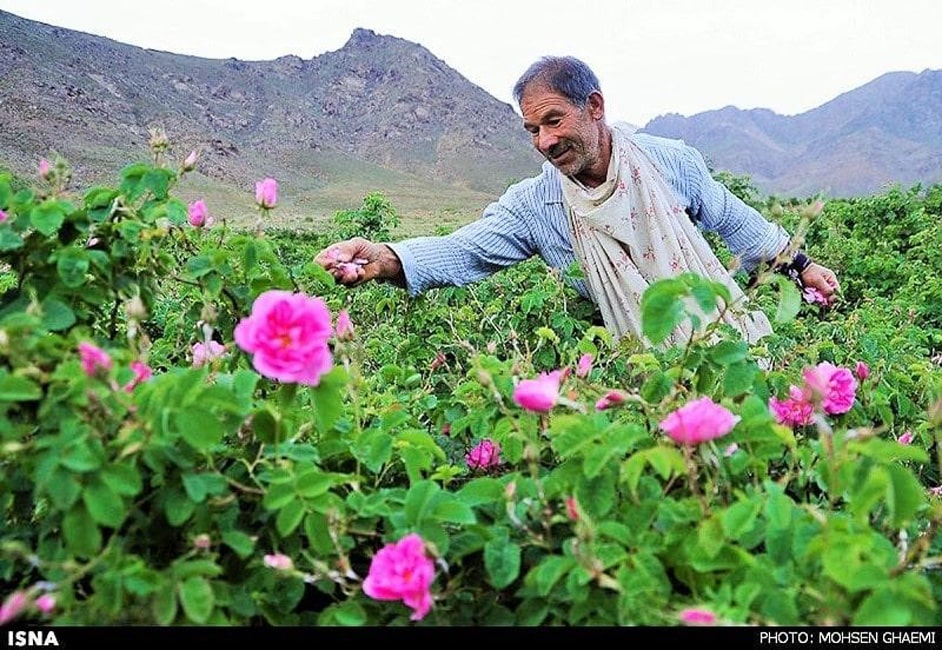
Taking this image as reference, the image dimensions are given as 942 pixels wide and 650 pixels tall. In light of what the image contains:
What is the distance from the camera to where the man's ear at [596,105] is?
8.57ft

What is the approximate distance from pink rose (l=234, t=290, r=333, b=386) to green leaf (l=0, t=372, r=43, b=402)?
0.64 feet

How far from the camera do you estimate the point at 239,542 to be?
34.4 inches

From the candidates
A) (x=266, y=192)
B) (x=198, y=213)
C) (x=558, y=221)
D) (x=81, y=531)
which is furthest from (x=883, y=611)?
(x=558, y=221)

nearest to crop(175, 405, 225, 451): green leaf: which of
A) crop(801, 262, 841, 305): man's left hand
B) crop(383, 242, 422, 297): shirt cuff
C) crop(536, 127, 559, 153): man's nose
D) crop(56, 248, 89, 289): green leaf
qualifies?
crop(56, 248, 89, 289): green leaf

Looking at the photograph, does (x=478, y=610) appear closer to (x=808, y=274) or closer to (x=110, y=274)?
(x=110, y=274)

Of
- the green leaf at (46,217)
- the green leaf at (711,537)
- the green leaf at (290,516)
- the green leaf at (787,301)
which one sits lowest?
the green leaf at (711,537)

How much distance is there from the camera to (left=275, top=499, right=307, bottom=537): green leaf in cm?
86

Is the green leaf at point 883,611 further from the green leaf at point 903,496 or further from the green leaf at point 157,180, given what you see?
the green leaf at point 157,180

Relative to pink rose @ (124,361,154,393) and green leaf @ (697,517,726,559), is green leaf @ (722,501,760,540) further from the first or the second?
pink rose @ (124,361,154,393)

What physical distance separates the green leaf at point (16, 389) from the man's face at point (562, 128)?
6.46ft

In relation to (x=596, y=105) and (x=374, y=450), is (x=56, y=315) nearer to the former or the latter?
(x=374, y=450)

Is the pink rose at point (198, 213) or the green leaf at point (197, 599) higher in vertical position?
the pink rose at point (198, 213)

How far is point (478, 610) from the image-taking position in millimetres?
944

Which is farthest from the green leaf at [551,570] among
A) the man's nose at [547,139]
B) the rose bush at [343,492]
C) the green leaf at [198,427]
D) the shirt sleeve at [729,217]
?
the shirt sleeve at [729,217]
